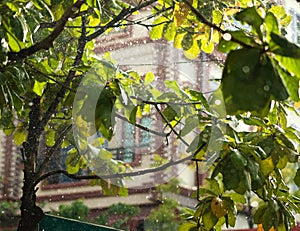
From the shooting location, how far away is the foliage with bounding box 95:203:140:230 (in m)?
4.20

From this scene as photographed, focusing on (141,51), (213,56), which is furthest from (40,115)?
(213,56)

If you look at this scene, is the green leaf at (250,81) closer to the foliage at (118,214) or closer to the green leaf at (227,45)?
the green leaf at (227,45)

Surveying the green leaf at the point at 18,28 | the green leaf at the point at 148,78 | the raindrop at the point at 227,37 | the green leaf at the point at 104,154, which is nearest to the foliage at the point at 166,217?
the green leaf at the point at 104,154

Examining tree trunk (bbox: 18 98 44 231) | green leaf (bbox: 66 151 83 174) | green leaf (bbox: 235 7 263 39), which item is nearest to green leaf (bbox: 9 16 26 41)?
green leaf (bbox: 235 7 263 39)

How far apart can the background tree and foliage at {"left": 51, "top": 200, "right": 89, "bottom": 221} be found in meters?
2.52

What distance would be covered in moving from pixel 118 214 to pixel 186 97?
3.35 m

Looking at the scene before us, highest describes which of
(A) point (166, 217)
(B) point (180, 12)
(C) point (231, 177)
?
(B) point (180, 12)

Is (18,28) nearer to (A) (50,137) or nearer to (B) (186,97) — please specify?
(B) (186,97)

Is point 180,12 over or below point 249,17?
over

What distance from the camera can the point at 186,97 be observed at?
1097mm

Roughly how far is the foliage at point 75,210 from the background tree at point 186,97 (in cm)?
252

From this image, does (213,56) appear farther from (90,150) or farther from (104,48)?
(90,150)

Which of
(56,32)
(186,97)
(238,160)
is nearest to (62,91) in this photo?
(186,97)

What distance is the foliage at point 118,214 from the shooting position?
420 cm
